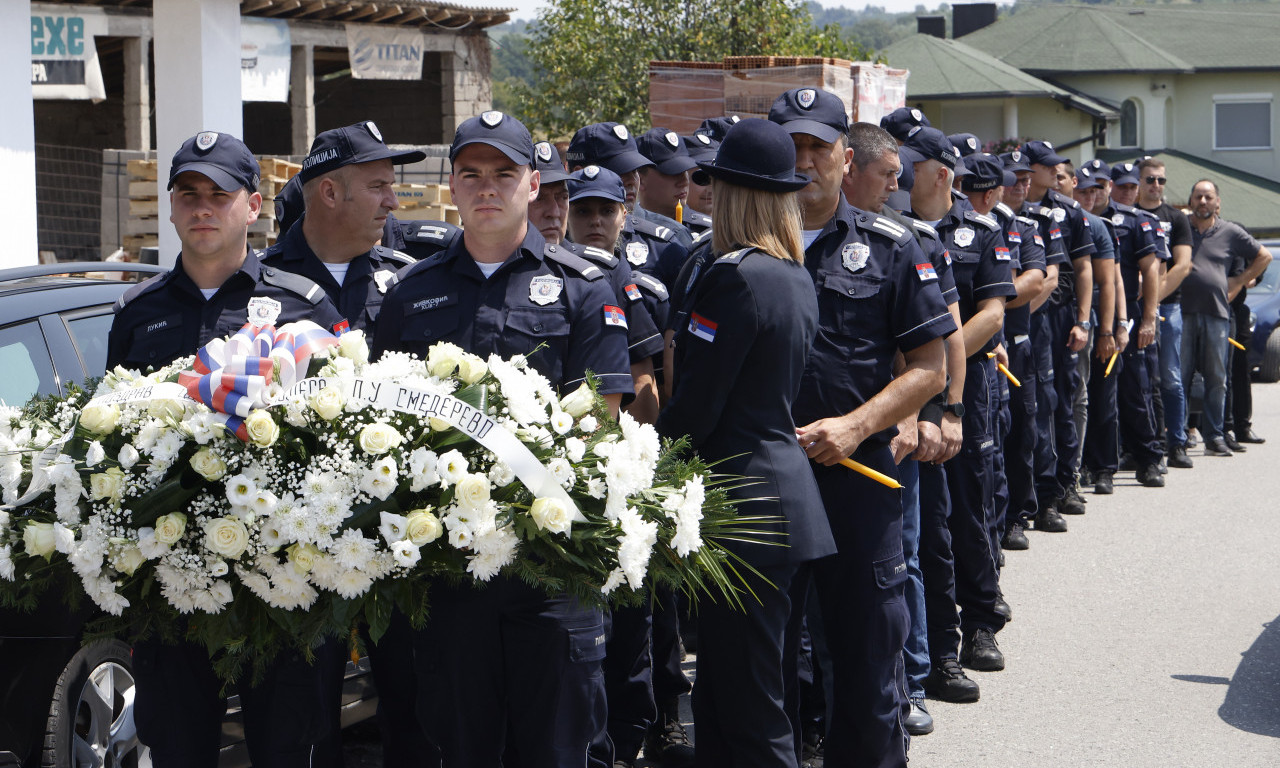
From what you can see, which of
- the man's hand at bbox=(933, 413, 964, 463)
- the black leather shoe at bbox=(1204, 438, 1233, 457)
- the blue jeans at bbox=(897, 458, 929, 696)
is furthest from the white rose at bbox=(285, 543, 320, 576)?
the black leather shoe at bbox=(1204, 438, 1233, 457)

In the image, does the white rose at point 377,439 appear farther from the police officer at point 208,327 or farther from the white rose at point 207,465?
the police officer at point 208,327

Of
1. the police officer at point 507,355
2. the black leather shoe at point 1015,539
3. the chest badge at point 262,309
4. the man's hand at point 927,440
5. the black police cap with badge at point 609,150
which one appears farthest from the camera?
the black leather shoe at point 1015,539

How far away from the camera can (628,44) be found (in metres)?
27.2

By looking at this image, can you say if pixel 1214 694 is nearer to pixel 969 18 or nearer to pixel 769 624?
pixel 769 624

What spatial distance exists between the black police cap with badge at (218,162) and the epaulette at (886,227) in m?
1.98

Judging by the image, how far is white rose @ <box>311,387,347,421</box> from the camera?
10.3 ft

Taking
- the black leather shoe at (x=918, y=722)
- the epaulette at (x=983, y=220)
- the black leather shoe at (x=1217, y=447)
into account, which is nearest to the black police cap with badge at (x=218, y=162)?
the black leather shoe at (x=918, y=722)

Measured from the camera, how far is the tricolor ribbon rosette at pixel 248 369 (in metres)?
3.21

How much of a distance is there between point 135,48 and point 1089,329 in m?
12.6

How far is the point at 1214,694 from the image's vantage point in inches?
237

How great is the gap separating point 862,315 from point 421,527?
2036 mm

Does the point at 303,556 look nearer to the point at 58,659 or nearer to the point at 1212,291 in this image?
the point at 58,659

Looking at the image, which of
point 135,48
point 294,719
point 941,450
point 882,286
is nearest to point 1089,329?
point 941,450

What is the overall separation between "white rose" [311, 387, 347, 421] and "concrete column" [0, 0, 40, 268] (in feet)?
Answer: 19.4
